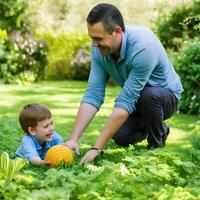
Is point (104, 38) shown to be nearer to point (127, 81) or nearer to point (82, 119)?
point (127, 81)

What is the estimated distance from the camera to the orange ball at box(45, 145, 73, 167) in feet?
13.5

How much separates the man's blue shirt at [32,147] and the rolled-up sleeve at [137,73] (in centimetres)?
68

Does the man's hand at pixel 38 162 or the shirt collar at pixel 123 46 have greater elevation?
the shirt collar at pixel 123 46

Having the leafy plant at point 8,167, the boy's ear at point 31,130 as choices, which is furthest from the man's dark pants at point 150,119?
the leafy plant at point 8,167

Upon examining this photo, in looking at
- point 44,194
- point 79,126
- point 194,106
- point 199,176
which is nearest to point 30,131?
point 79,126

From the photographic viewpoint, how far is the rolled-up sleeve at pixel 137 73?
4430 mm

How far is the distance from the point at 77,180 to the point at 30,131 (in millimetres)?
1638

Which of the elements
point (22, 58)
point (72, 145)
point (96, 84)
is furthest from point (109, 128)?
point (22, 58)

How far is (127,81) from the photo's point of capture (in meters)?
4.49

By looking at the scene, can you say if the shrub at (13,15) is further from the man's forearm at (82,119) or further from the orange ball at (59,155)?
the orange ball at (59,155)

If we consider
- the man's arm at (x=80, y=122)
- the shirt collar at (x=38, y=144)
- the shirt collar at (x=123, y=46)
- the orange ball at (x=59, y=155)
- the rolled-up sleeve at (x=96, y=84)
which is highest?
the shirt collar at (x=123, y=46)

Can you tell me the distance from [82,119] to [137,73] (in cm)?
58

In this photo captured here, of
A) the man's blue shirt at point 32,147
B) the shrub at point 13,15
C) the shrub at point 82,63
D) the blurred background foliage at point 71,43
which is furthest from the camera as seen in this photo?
the shrub at point 82,63

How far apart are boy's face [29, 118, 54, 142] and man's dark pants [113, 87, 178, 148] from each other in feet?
2.76
